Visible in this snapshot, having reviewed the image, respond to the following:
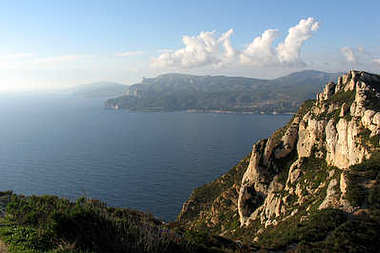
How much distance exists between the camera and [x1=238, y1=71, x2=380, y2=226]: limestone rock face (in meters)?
39.4

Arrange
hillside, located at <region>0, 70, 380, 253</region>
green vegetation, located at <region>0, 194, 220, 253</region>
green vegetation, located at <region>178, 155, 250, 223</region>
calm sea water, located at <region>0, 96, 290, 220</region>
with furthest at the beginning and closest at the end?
calm sea water, located at <region>0, 96, 290, 220</region> < green vegetation, located at <region>178, 155, 250, 223</region> < hillside, located at <region>0, 70, 380, 253</region> < green vegetation, located at <region>0, 194, 220, 253</region>

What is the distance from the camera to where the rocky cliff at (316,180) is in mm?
27250

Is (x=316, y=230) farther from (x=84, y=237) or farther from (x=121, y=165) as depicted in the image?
(x=121, y=165)

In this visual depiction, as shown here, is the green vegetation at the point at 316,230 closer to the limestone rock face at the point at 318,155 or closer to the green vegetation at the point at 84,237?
the limestone rock face at the point at 318,155

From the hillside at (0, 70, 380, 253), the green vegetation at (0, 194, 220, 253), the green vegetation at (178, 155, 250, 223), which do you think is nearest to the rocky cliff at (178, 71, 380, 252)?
the hillside at (0, 70, 380, 253)

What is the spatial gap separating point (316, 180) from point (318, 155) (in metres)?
6.29

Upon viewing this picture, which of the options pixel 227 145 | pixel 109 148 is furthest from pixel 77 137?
pixel 227 145

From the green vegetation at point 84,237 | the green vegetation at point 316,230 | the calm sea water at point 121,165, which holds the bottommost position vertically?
the calm sea water at point 121,165

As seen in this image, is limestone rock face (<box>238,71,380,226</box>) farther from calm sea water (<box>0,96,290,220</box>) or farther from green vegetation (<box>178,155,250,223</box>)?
calm sea water (<box>0,96,290,220</box>)

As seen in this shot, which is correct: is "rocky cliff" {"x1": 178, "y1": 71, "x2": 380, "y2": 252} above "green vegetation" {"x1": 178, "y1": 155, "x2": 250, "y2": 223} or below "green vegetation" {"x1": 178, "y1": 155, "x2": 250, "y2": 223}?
above

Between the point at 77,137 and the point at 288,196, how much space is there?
16685 centimetres

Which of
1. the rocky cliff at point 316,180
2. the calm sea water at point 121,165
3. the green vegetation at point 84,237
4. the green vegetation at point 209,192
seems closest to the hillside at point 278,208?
the green vegetation at point 84,237

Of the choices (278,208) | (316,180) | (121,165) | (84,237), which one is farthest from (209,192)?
(84,237)

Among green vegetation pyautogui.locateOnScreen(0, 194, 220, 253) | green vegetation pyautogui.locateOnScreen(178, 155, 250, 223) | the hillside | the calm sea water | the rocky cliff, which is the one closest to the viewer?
green vegetation pyautogui.locateOnScreen(0, 194, 220, 253)
